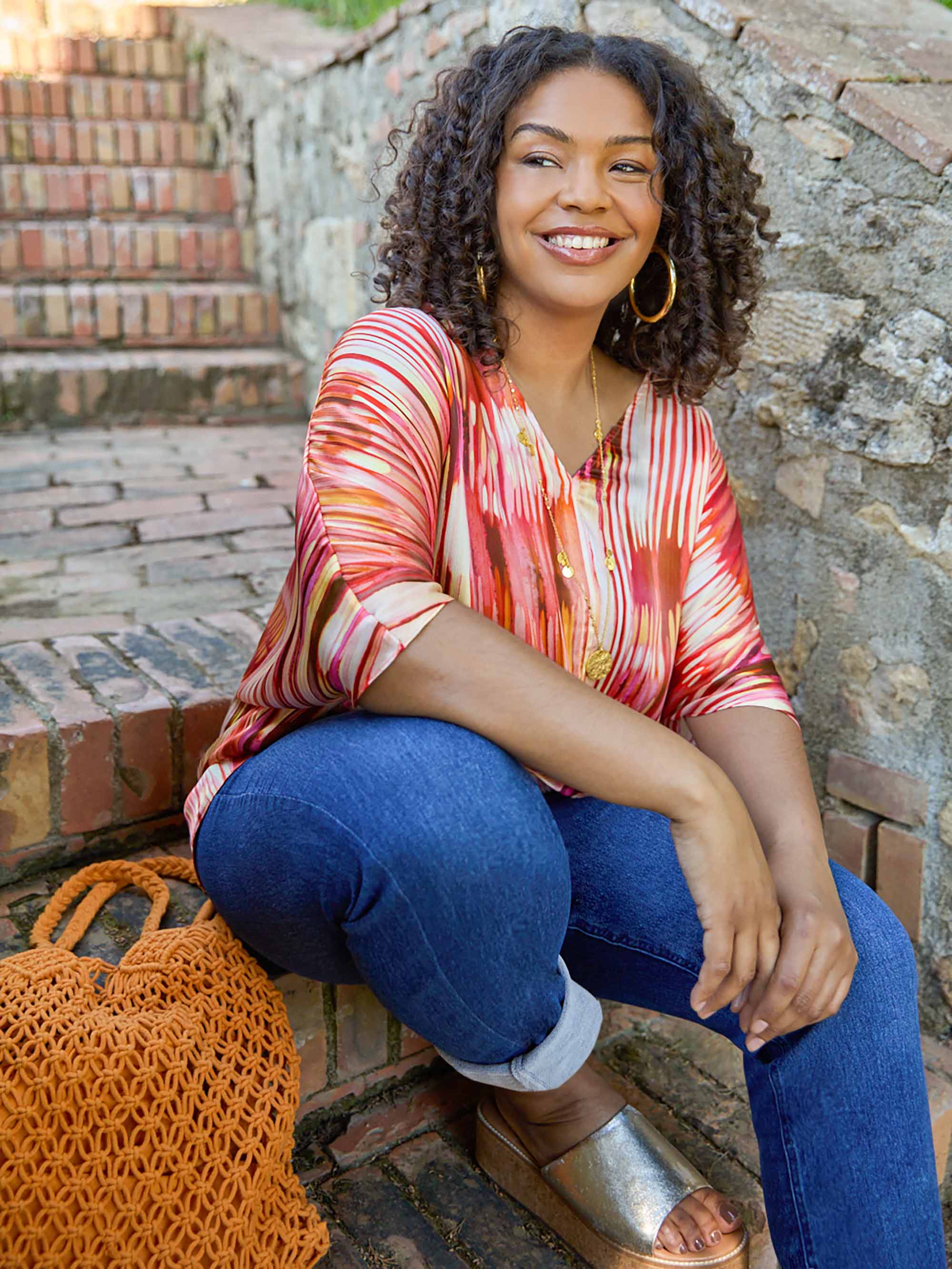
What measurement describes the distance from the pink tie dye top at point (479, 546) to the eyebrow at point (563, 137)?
10.2 inches

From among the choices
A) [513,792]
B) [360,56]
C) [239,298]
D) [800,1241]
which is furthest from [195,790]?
[239,298]

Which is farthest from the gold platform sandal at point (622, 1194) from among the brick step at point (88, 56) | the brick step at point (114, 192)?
the brick step at point (88, 56)

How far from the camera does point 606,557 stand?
1523 millimetres

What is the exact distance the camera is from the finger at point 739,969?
1240mm

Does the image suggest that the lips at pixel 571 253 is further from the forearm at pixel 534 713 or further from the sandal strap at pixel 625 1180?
the sandal strap at pixel 625 1180

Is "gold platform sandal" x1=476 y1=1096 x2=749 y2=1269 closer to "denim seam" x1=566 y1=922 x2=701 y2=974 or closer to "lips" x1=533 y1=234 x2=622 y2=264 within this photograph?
"denim seam" x1=566 y1=922 x2=701 y2=974

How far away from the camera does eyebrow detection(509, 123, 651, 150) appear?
1.45 metres

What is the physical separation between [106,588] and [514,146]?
130cm

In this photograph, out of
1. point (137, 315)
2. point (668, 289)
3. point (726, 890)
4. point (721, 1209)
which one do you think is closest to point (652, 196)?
point (668, 289)

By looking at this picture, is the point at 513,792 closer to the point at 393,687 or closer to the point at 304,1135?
the point at 393,687

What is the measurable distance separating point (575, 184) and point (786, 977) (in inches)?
38.2

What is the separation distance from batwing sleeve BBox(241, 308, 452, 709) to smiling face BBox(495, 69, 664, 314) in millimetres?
182

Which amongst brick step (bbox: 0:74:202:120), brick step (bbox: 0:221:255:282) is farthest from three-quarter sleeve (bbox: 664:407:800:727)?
brick step (bbox: 0:74:202:120)

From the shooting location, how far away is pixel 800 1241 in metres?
1.29
